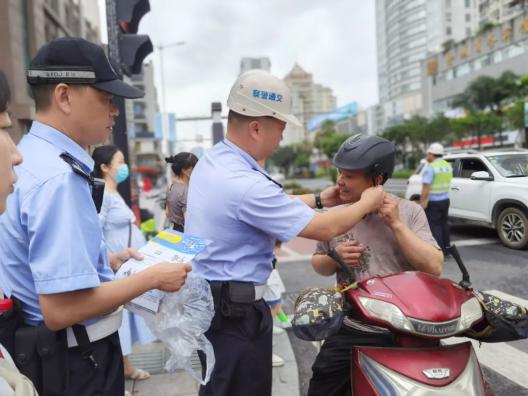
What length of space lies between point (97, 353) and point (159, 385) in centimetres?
204

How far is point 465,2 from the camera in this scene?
98.2m

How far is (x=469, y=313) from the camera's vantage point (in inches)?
65.4

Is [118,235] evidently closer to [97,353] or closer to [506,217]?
[97,353]

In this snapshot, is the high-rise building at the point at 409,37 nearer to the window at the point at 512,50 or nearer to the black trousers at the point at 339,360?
the window at the point at 512,50

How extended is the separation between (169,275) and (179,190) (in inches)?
114

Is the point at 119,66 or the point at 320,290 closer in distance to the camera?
the point at 320,290

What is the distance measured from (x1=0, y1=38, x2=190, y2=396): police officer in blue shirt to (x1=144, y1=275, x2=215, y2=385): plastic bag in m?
0.16

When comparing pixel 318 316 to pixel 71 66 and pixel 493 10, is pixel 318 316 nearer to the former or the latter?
pixel 71 66

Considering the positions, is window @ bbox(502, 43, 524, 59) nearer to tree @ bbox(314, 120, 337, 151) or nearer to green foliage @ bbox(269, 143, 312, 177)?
tree @ bbox(314, 120, 337, 151)

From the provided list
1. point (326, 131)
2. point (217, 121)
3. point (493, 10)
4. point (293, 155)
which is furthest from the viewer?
point (293, 155)

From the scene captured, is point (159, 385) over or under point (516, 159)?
under

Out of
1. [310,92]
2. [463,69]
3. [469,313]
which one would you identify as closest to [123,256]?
[469,313]

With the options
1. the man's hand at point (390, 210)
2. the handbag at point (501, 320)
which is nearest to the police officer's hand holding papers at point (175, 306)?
the man's hand at point (390, 210)

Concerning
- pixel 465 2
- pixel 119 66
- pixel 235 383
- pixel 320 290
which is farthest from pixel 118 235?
pixel 465 2
